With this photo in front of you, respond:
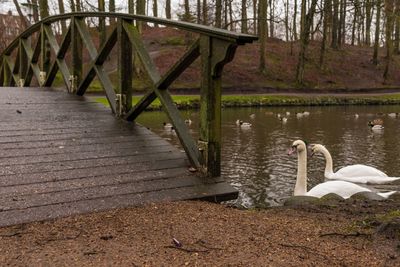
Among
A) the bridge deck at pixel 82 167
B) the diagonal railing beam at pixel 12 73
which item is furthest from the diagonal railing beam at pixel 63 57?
the diagonal railing beam at pixel 12 73

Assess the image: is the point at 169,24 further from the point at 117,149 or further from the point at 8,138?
the point at 8,138

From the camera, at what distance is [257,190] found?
27.1 ft

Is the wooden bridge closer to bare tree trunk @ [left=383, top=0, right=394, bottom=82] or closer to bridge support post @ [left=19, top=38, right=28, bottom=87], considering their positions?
bridge support post @ [left=19, top=38, right=28, bottom=87]

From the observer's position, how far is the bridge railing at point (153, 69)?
4259mm

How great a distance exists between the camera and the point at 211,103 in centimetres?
432

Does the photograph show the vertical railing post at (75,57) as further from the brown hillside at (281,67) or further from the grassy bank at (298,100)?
the brown hillside at (281,67)

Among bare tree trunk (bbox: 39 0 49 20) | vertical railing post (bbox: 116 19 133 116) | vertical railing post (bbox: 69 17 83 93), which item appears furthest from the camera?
bare tree trunk (bbox: 39 0 49 20)

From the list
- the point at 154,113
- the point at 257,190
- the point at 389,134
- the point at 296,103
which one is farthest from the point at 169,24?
the point at 296,103

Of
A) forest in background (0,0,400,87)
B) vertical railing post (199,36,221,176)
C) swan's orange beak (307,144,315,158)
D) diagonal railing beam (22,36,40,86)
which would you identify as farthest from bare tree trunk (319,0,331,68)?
vertical railing post (199,36,221,176)

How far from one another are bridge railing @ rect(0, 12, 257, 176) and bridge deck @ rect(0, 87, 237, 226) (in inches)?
9.7

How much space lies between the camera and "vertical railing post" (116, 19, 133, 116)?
5891 millimetres

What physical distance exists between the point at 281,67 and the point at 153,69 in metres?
31.4

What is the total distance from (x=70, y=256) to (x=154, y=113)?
62.4 feet

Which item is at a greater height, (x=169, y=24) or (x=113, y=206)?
(x=169, y=24)
